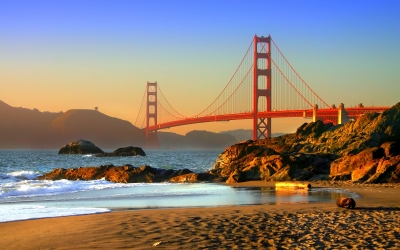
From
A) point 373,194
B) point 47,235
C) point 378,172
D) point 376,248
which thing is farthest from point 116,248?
point 378,172

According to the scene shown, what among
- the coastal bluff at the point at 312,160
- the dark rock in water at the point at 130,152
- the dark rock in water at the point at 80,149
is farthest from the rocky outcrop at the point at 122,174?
the dark rock in water at the point at 80,149

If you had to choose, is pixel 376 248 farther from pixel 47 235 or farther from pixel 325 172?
pixel 325 172

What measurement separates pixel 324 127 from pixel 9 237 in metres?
21.7

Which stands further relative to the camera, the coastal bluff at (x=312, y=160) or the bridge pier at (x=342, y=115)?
the bridge pier at (x=342, y=115)

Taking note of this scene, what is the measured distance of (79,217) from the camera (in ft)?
33.1

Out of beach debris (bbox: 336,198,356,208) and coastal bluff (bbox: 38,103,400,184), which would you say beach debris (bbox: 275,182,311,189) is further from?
beach debris (bbox: 336,198,356,208)

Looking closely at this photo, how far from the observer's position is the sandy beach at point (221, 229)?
7.06 m

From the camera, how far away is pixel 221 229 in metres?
8.09

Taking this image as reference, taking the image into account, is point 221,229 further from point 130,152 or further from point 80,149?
point 80,149

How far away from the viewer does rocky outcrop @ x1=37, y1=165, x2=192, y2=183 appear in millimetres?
22578

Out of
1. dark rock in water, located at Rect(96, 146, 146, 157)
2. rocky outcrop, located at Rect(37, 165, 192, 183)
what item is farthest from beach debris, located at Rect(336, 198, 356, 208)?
dark rock in water, located at Rect(96, 146, 146, 157)

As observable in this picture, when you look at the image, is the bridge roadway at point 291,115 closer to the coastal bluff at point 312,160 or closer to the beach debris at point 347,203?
the coastal bluff at point 312,160

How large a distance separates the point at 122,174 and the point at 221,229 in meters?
15.2

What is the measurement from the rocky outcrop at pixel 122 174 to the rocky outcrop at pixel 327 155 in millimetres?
2116
